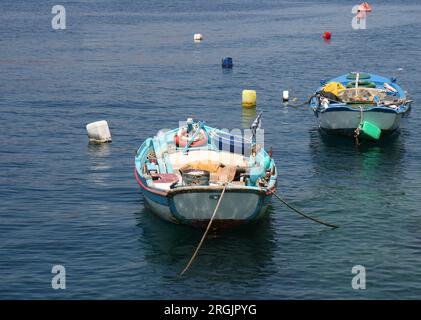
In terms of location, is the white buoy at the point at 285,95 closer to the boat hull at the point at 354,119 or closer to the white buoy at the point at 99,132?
the boat hull at the point at 354,119

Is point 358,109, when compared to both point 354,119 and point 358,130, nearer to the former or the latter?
point 354,119

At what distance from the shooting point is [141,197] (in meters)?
42.8

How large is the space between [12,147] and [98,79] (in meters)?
28.7

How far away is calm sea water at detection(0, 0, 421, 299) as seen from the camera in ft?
106

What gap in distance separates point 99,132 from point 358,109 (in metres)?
17.6

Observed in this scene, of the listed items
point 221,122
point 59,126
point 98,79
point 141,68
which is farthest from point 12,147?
point 141,68

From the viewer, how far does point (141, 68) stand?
8962 cm

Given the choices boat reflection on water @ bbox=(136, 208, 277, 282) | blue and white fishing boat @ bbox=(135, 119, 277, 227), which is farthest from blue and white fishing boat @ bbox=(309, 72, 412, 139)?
boat reflection on water @ bbox=(136, 208, 277, 282)

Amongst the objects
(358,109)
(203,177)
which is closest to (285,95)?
(358,109)

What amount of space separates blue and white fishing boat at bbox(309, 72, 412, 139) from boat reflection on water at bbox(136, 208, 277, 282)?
60.0 feet
